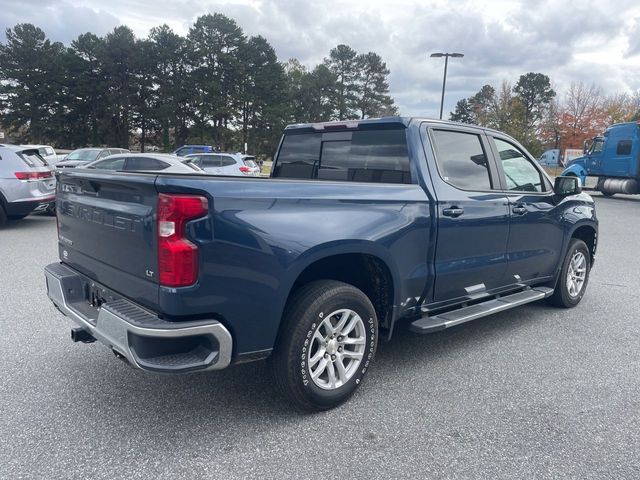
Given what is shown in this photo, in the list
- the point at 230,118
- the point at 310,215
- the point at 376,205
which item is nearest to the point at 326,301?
the point at 310,215

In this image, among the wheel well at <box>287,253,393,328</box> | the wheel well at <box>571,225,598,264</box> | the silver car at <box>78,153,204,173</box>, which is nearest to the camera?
the wheel well at <box>287,253,393,328</box>

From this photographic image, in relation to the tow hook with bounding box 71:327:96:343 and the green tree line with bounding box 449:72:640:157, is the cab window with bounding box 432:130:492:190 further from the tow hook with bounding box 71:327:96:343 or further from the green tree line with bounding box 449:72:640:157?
the green tree line with bounding box 449:72:640:157

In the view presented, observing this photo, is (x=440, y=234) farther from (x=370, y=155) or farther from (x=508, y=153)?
(x=508, y=153)

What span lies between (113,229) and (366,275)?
1.76 meters

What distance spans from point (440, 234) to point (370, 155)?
89 centimetres

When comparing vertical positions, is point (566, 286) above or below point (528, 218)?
below

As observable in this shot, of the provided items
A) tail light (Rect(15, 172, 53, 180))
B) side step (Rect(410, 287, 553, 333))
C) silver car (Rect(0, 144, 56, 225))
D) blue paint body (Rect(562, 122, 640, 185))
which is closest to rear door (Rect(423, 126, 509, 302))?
side step (Rect(410, 287, 553, 333))

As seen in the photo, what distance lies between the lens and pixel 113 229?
9.67ft

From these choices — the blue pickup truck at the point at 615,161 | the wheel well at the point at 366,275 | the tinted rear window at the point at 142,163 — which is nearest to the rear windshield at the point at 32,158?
the tinted rear window at the point at 142,163

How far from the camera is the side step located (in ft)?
12.2

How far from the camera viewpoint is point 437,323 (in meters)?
3.77

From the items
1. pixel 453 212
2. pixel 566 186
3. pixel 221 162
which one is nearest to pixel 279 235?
pixel 453 212

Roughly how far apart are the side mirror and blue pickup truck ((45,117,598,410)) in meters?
0.02

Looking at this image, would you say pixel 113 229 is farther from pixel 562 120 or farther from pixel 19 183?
pixel 562 120
